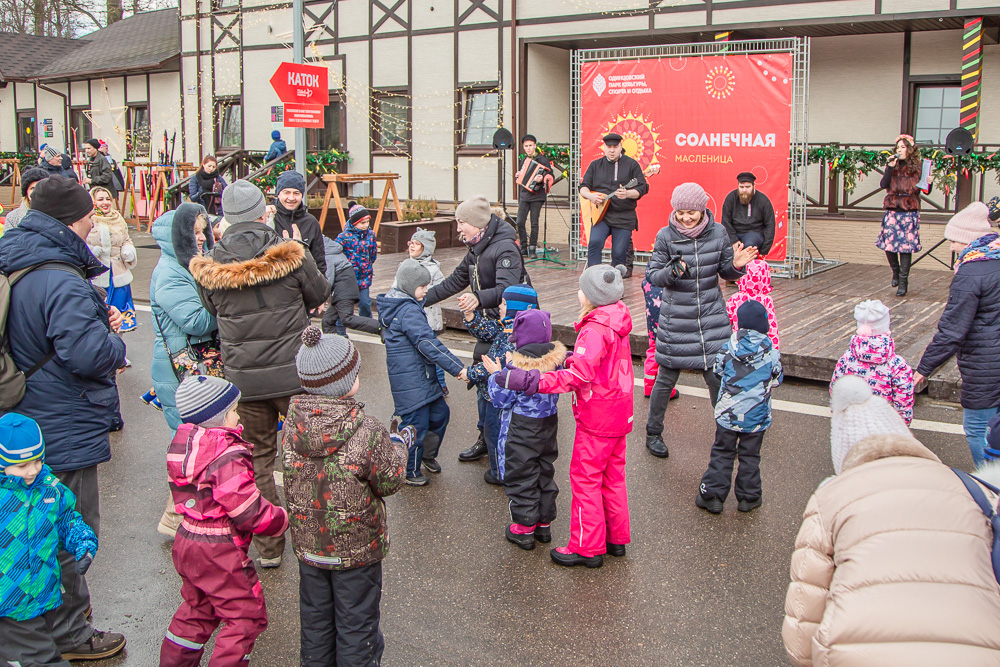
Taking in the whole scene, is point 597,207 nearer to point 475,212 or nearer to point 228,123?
point 475,212

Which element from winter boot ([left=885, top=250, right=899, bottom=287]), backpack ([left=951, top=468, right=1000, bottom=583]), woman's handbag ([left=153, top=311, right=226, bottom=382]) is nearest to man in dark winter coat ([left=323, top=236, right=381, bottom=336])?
woman's handbag ([left=153, top=311, right=226, bottom=382])

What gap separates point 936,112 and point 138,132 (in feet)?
68.3

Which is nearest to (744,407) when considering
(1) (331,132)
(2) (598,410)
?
(2) (598,410)

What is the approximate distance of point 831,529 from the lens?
2.20m

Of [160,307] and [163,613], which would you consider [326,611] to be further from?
[160,307]

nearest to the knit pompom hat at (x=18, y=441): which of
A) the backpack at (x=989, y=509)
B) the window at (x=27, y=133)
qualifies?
the backpack at (x=989, y=509)

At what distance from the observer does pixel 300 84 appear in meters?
11.8

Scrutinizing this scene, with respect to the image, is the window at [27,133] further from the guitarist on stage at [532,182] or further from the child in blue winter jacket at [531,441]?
the child in blue winter jacket at [531,441]

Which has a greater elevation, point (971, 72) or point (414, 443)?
point (971, 72)

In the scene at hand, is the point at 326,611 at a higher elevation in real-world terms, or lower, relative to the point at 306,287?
lower

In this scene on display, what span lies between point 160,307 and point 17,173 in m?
23.5

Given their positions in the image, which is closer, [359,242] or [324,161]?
[359,242]

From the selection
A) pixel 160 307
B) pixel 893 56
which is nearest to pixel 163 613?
pixel 160 307

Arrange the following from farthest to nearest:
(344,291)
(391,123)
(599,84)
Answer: (391,123), (599,84), (344,291)
